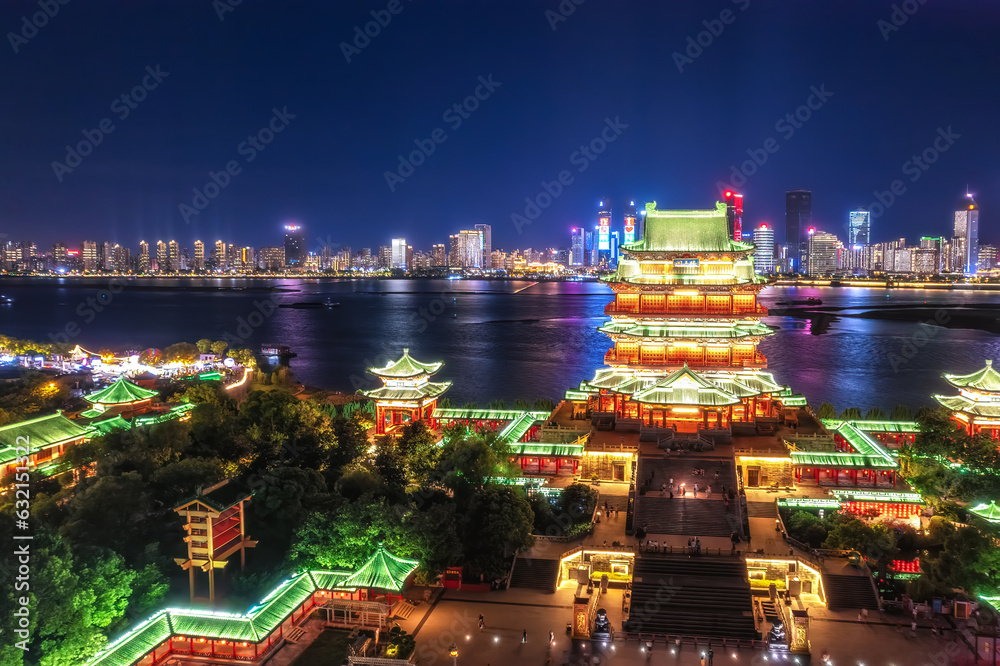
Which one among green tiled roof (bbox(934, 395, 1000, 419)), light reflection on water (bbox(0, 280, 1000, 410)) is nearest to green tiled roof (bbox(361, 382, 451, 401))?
light reflection on water (bbox(0, 280, 1000, 410))

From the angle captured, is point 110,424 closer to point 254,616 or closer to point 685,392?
point 254,616

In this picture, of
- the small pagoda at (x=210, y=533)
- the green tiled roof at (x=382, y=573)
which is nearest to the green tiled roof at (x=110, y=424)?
the small pagoda at (x=210, y=533)

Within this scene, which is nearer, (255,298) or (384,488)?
(384,488)

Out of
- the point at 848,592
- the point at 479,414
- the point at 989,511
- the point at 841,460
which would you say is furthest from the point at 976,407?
the point at 479,414

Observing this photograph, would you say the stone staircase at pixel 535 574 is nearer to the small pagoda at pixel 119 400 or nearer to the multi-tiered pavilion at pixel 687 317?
the multi-tiered pavilion at pixel 687 317

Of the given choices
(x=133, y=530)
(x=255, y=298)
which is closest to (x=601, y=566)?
(x=133, y=530)

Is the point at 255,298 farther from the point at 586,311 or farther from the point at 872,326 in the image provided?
the point at 872,326
